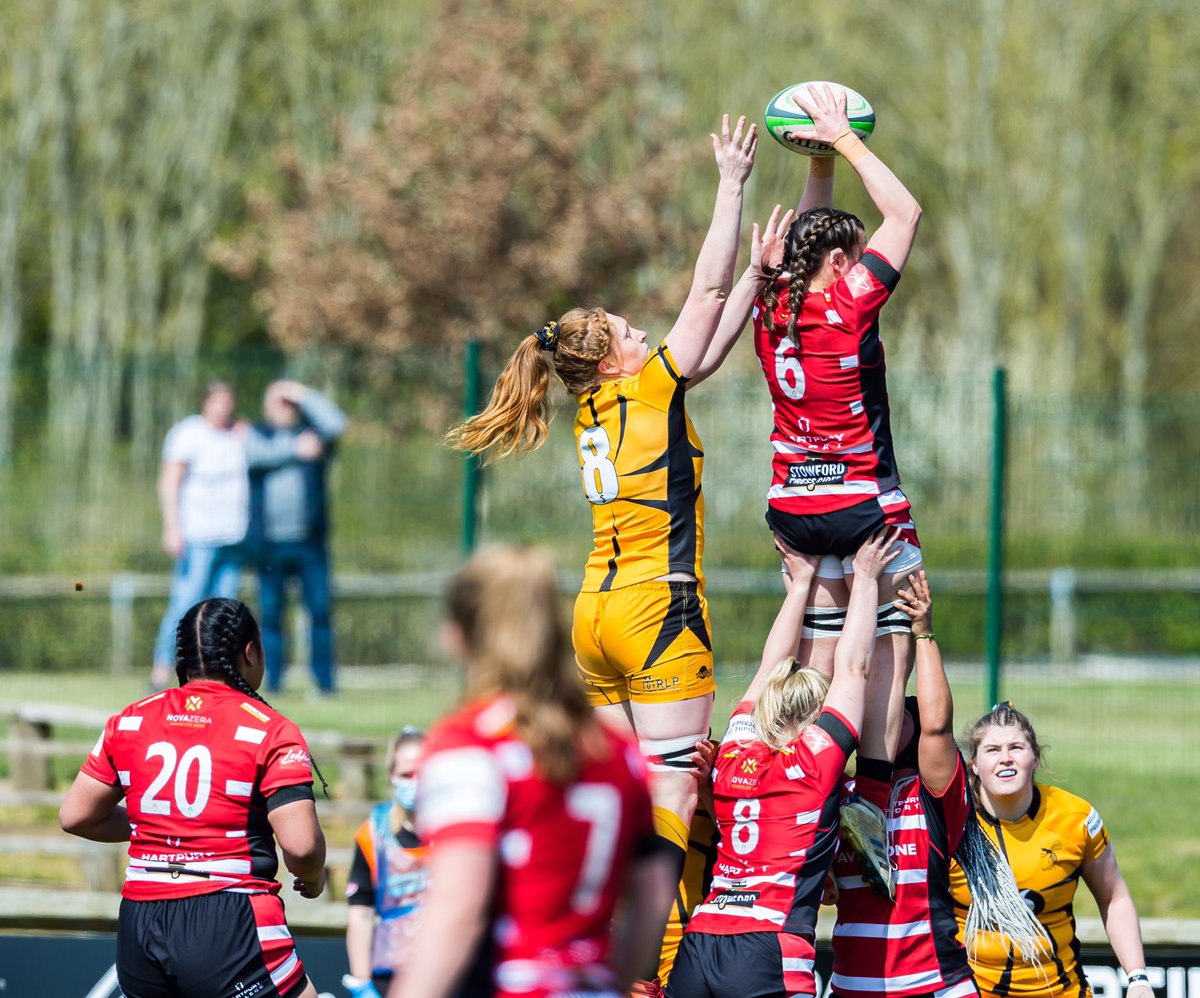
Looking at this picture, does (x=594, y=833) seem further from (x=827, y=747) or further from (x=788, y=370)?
(x=788, y=370)

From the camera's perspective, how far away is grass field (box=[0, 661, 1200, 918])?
8.88 m

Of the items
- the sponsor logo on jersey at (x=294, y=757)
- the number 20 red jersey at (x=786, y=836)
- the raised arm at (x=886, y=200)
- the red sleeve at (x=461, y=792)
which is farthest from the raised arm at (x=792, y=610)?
the red sleeve at (x=461, y=792)

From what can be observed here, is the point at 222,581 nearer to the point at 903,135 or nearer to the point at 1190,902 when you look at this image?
the point at 1190,902

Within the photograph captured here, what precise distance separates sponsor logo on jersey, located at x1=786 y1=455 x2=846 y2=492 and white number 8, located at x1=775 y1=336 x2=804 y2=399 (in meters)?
0.22

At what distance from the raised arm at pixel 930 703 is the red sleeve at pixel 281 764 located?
6.01 ft

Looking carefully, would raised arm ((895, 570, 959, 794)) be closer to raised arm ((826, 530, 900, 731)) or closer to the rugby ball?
raised arm ((826, 530, 900, 731))

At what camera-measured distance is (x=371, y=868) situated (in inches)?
223

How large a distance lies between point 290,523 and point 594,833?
8.69m

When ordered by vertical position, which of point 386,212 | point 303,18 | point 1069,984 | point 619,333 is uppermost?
point 303,18

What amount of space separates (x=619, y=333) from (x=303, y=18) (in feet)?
74.5

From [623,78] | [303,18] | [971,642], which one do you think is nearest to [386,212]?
[623,78]

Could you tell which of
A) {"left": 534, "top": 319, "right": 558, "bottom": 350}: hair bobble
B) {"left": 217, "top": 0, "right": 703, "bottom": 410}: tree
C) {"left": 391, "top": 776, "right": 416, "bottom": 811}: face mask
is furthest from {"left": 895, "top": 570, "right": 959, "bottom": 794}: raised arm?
{"left": 217, "top": 0, "right": 703, "bottom": 410}: tree

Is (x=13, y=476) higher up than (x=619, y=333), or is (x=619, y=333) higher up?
(x=619, y=333)

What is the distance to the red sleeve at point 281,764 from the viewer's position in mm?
4641
